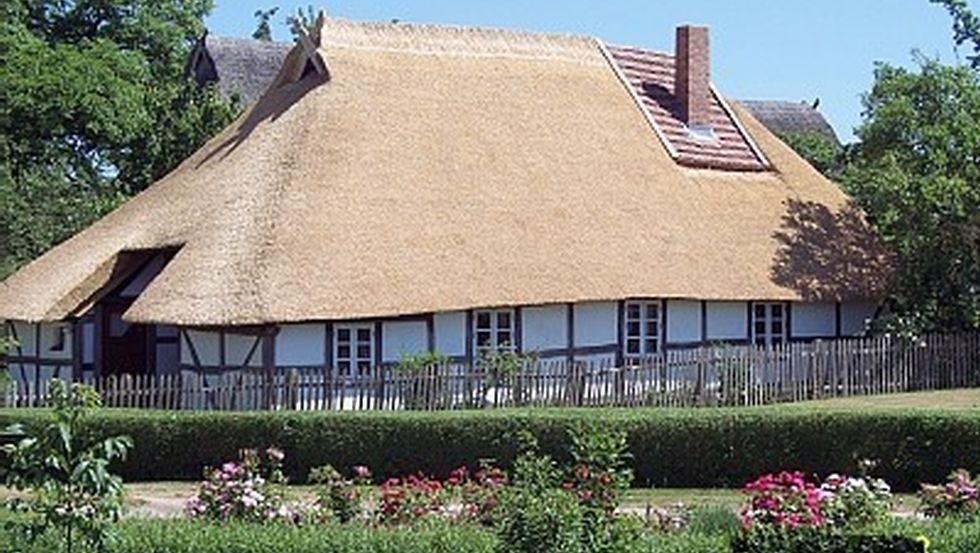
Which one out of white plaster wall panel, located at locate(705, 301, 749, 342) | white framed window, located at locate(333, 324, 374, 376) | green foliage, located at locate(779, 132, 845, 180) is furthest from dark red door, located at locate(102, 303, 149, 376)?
green foliage, located at locate(779, 132, 845, 180)

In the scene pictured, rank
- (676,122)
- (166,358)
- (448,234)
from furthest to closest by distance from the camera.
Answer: (676,122), (166,358), (448,234)

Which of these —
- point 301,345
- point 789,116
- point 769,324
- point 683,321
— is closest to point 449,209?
point 301,345

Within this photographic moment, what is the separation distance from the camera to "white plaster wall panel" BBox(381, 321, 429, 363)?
31.6 metres

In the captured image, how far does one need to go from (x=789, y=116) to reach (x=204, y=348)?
49.8m

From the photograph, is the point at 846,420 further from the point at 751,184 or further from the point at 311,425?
the point at 751,184

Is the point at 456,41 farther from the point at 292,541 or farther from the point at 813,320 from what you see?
the point at 292,541

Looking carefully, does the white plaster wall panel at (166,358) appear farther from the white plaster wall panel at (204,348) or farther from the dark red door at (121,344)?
the white plaster wall panel at (204,348)

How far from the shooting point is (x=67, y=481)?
13.5 m

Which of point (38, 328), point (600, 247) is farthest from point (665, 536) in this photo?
point (38, 328)

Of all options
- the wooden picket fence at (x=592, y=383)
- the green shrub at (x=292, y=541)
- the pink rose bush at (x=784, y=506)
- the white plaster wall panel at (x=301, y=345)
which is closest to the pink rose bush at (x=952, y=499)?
the pink rose bush at (x=784, y=506)

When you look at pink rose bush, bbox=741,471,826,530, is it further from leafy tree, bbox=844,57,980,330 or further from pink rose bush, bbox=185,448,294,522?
leafy tree, bbox=844,57,980,330

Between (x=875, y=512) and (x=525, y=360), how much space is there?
16.4m

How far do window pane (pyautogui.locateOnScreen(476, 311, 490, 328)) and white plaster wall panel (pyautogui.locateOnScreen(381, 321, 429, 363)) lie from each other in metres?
1.33

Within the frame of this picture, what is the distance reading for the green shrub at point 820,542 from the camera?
1346 centimetres
